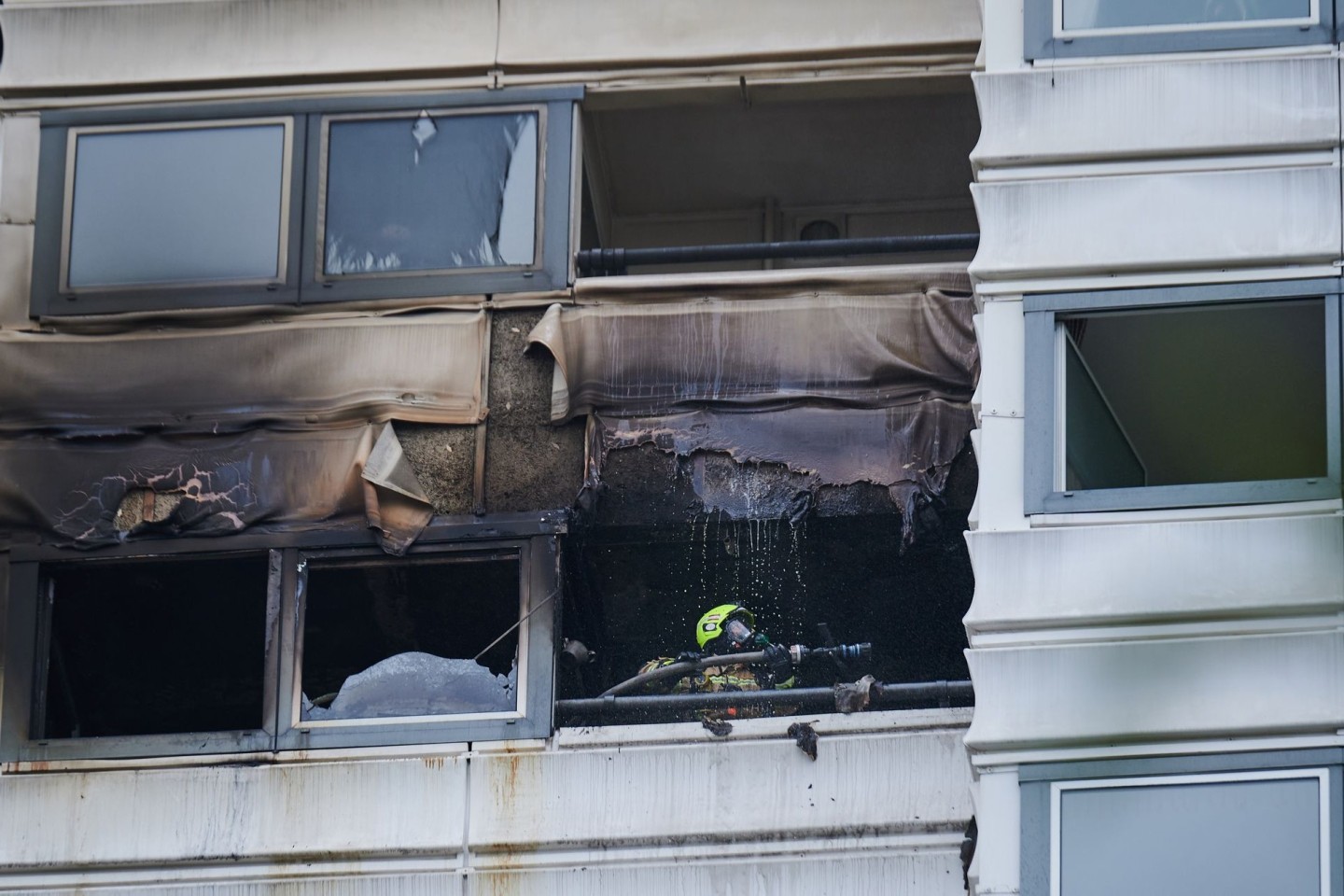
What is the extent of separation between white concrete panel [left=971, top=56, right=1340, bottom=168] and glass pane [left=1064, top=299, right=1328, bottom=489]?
0.93 metres

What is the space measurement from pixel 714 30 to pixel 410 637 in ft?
15.6

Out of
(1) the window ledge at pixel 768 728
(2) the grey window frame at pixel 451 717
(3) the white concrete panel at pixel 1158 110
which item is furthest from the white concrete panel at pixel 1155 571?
(2) the grey window frame at pixel 451 717

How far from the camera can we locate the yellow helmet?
13.6 meters

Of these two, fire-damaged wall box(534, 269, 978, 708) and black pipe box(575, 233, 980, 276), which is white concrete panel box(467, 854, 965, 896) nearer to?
fire-damaged wall box(534, 269, 978, 708)

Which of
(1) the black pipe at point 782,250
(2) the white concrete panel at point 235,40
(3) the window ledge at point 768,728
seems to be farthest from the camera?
(2) the white concrete panel at point 235,40

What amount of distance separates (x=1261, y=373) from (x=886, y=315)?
9.01 ft

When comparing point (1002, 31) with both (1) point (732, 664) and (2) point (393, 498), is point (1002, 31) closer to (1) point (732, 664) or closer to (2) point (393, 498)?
(1) point (732, 664)

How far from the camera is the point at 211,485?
13.4m

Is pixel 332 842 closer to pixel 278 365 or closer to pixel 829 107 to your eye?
pixel 278 365

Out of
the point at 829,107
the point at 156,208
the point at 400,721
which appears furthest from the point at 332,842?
the point at 829,107

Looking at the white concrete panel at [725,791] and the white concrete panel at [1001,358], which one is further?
the white concrete panel at [725,791]

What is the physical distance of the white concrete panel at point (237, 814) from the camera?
1242 cm

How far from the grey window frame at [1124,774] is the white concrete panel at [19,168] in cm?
787

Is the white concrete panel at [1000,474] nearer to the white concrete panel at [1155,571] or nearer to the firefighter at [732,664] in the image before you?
the white concrete panel at [1155,571]
